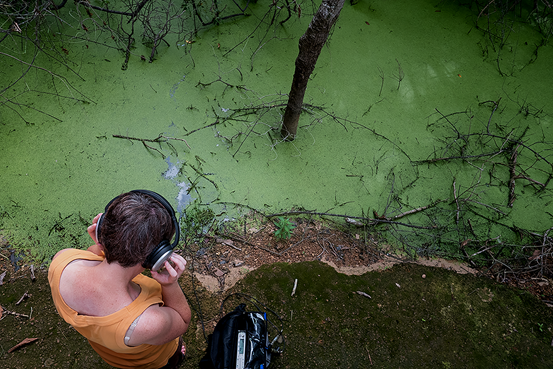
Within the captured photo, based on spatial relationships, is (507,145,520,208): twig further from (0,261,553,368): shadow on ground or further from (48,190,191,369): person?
(48,190,191,369): person

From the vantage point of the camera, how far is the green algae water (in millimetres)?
1855

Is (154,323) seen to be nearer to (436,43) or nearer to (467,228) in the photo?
(467,228)

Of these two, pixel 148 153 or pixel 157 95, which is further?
pixel 157 95

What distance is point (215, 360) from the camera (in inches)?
49.9

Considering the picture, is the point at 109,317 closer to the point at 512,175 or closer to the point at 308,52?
the point at 308,52

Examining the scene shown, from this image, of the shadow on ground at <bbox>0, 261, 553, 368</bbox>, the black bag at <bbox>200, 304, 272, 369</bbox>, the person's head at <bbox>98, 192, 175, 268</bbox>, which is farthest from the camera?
the shadow on ground at <bbox>0, 261, 553, 368</bbox>

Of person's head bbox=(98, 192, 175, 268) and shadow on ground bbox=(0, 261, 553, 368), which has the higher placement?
person's head bbox=(98, 192, 175, 268)

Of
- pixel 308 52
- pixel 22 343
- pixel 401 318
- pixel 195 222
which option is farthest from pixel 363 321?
pixel 22 343

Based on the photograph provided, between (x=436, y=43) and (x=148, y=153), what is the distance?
249cm

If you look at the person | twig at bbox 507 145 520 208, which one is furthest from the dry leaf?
twig at bbox 507 145 520 208

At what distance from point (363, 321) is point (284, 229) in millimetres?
615

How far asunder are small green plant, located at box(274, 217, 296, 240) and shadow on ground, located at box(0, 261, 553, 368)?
0.17 meters

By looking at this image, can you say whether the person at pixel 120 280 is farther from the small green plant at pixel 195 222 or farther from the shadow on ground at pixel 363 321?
the small green plant at pixel 195 222

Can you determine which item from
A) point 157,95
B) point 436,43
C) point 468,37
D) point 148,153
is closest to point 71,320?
point 148,153
